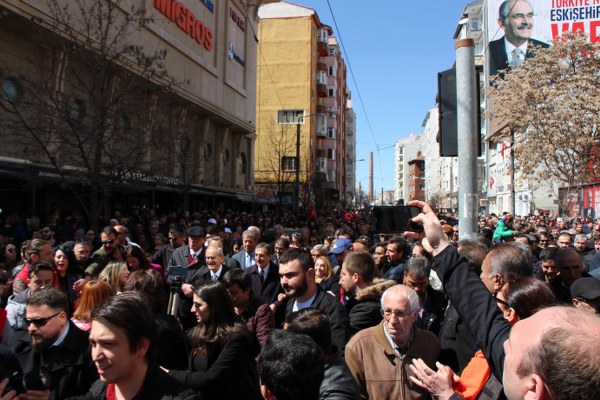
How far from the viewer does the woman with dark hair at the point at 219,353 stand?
3.35 metres

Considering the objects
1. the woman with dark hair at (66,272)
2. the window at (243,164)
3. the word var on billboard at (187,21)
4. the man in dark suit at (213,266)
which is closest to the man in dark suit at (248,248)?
the man in dark suit at (213,266)

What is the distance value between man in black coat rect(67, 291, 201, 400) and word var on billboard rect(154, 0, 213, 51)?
25223 mm

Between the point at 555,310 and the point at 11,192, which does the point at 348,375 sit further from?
the point at 11,192

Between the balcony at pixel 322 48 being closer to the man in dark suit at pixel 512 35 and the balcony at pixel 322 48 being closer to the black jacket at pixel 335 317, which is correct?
the man in dark suit at pixel 512 35

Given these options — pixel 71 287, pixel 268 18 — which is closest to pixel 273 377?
pixel 71 287

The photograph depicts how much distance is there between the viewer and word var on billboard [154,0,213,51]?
1027 inches

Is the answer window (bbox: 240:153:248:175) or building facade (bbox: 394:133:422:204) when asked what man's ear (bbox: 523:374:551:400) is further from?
building facade (bbox: 394:133:422:204)

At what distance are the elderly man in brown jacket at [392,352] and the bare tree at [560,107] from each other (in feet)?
74.6

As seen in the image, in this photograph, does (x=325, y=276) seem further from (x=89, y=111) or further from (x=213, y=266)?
(x=89, y=111)

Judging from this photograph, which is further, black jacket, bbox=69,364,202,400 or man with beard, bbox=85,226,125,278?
man with beard, bbox=85,226,125,278

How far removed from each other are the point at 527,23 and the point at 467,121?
4873 centimetres

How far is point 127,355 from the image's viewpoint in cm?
255

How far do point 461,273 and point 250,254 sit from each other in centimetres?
596

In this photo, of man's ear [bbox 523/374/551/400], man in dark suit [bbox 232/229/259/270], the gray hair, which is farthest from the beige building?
man's ear [bbox 523/374/551/400]
